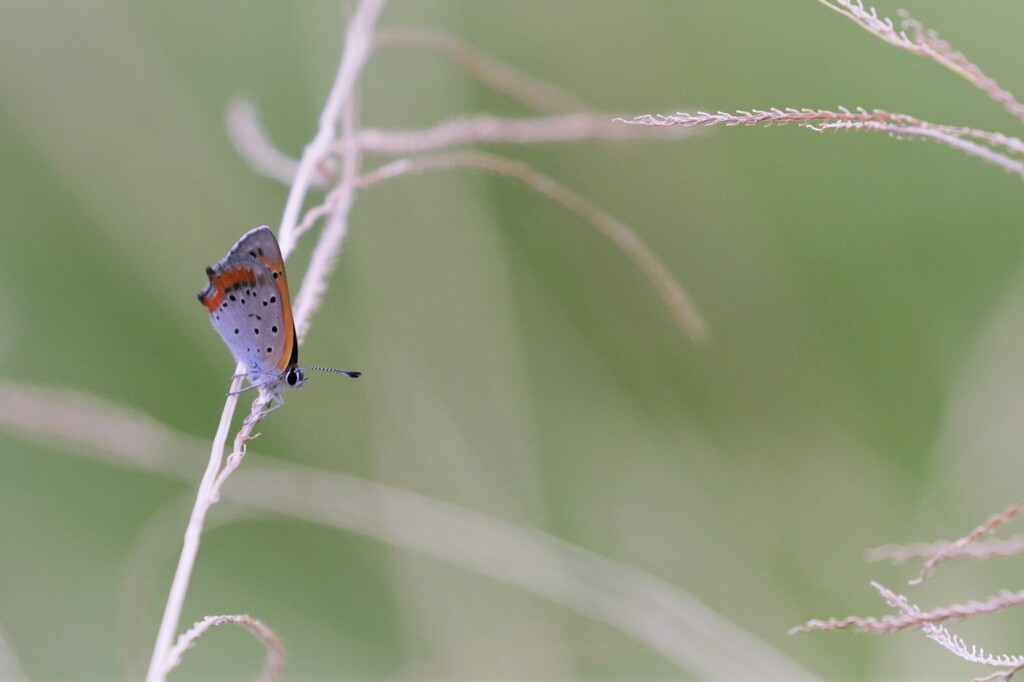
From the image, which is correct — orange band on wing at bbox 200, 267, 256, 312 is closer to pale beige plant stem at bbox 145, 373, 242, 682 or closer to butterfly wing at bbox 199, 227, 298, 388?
butterfly wing at bbox 199, 227, 298, 388

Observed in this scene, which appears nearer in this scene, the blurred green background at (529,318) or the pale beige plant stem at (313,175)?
the pale beige plant stem at (313,175)

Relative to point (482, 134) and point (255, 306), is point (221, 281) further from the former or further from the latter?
point (482, 134)

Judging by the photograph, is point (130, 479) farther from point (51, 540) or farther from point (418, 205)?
point (418, 205)

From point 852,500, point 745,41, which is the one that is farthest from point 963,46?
point 852,500

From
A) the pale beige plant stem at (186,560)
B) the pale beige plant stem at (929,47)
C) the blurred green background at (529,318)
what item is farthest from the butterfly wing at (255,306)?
the blurred green background at (529,318)

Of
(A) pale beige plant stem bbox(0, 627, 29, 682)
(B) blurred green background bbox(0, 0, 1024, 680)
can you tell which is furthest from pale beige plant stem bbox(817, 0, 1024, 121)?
(B) blurred green background bbox(0, 0, 1024, 680)

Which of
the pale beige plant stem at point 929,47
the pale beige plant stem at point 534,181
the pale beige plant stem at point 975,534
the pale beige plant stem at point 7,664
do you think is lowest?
the pale beige plant stem at point 975,534

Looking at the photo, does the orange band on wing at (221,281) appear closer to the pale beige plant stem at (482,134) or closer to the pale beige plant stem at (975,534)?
the pale beige plant stem at (482,134)
